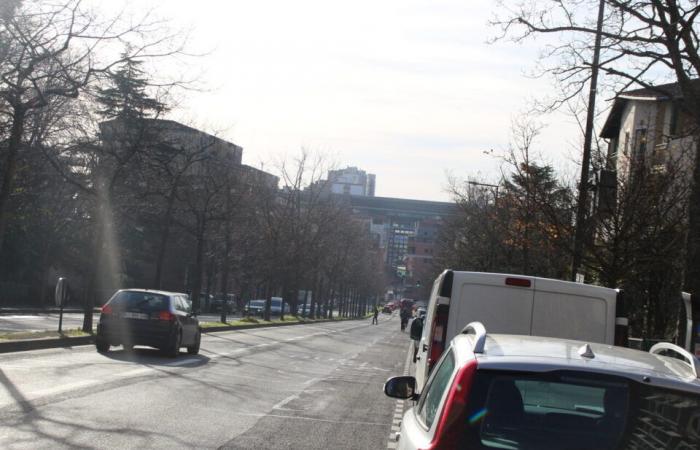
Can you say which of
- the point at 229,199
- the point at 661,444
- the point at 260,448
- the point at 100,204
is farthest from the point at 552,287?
the point at 229,199

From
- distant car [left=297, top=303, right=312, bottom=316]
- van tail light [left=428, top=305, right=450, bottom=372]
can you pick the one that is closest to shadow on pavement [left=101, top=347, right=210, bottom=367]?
van tail light [left=428, top=305, right=450, bottom=372]

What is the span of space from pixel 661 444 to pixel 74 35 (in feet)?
62.7

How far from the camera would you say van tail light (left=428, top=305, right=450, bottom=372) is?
31.9 ft

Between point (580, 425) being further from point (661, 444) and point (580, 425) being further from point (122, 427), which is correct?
point (122, 427)

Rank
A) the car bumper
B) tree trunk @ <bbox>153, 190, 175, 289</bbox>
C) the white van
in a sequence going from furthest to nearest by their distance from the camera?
tree trunk @ <bbox>153, 190, 175, 289</bbox>, the car bumper, the white van

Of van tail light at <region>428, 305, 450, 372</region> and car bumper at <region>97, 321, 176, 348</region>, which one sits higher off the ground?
Result: van tail light at <region>428, 305, 450, 372</region>

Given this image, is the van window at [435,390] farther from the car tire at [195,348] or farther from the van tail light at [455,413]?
the car tire at [195,348]

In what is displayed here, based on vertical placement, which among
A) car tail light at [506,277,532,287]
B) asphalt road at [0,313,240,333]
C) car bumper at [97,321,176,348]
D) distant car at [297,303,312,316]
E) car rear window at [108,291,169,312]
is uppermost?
car tail light at [506,277,532,287]

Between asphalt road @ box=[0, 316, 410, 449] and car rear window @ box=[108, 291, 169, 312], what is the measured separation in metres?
1.07

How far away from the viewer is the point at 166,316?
848 inches

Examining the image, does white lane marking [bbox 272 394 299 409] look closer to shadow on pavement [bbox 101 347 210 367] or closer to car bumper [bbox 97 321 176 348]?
shadow on pavement [bbox 101 347 210 367]

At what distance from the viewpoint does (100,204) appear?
27922 mm

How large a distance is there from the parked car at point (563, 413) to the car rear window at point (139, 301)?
17.8 m

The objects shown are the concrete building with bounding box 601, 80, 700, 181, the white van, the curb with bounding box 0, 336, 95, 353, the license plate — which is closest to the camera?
the white van
